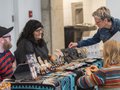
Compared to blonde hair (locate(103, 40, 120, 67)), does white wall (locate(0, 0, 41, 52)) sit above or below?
above

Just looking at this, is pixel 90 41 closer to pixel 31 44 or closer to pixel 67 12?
pixel 31 44

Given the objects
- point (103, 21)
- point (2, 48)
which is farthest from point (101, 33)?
point (2, 48)

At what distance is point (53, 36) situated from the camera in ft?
19.5

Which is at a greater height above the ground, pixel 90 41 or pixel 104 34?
pixel 104 34

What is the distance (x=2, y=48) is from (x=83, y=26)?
384 cm

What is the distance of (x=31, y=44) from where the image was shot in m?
3.50

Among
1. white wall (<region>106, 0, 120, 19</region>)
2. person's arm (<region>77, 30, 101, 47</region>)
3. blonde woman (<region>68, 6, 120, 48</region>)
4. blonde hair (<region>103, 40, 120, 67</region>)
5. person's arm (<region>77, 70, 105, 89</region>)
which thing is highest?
white wall (<region>106, 0, 120, 19</region>)

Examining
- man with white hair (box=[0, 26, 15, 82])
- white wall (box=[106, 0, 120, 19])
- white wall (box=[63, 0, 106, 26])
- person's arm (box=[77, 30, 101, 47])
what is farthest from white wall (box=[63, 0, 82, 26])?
man with white hair (box=[0, 26, 15, 82])

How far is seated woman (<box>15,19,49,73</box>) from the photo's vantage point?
3453 millimetres

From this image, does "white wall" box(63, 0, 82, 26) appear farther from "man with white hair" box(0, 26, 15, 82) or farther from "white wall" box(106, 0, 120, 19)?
"man with white hair" box(0, 26, 15, 82)

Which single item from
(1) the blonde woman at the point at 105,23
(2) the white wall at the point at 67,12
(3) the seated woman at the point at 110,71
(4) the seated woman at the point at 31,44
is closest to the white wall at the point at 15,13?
(2) the white wall at the point at 67,12

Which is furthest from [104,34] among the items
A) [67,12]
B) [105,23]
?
[67,12]

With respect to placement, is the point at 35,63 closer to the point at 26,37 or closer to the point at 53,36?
the point at 26,37

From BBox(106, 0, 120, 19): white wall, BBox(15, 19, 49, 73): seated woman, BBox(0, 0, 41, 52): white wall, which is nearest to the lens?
BBox(15, 19, 49, 73): seated woman
